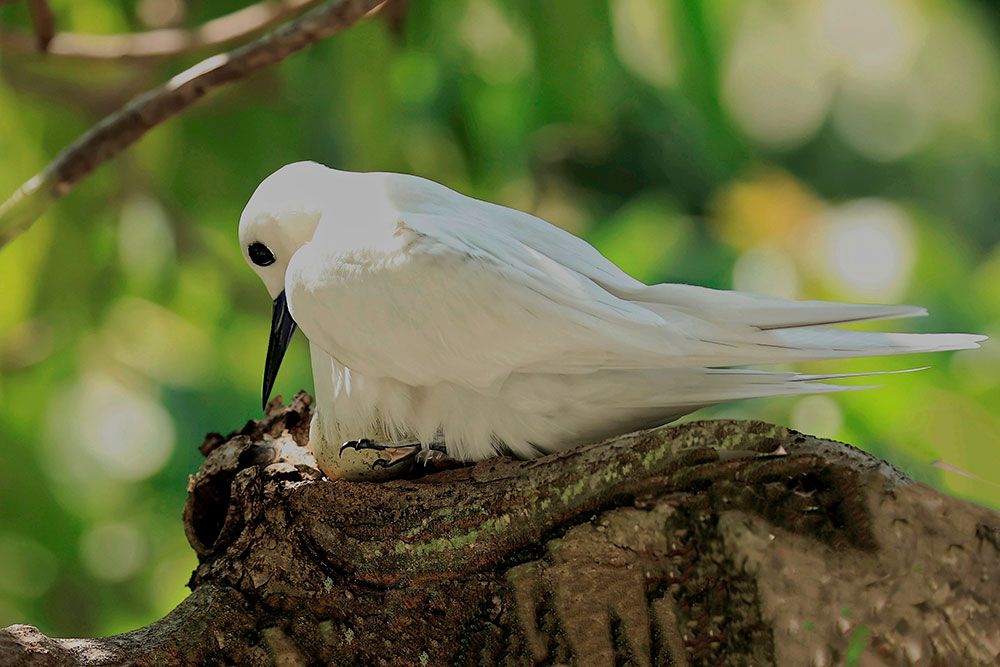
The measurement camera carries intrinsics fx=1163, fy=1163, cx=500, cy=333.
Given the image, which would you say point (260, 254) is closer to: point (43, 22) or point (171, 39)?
point (43, 22)

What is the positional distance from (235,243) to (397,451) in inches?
101

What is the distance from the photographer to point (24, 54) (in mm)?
3916

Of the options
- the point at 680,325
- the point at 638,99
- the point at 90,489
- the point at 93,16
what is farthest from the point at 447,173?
the point at 680,325

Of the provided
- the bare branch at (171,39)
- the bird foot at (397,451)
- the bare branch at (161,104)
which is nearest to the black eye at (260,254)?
the bare branch at (161,104)

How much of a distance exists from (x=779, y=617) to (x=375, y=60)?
89.0 inches

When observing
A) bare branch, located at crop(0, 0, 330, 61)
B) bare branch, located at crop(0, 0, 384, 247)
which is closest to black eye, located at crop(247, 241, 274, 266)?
bare branch, located at crop(0, 0, 384, 247)

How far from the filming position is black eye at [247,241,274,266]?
7.59 ft

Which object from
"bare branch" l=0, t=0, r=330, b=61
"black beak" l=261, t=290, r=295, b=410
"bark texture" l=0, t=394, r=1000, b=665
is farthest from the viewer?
"bare branch" l=0, t=0, r=330, b=61

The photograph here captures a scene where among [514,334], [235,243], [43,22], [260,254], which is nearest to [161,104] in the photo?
[260,254]

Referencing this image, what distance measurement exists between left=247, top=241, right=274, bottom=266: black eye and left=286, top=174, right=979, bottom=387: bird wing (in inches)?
11.7

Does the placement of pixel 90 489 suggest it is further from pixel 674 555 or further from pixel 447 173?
A: pixel 674 555

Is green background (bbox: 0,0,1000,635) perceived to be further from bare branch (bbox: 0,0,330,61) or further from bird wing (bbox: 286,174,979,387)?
bird wing (bbox: 286,174,979,387)

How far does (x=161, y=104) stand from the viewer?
7.83 ft

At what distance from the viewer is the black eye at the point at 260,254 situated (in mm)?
2313
